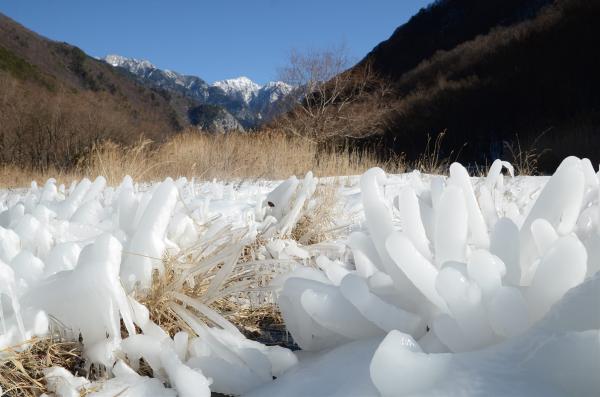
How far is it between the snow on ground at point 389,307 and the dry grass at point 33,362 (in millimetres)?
19

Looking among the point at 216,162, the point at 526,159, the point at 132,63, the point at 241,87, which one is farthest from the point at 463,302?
the point at 241,87

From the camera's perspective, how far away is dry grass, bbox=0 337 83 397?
0.61 metres

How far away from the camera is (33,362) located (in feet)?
2.11

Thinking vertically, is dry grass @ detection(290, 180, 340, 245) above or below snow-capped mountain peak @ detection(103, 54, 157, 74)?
below

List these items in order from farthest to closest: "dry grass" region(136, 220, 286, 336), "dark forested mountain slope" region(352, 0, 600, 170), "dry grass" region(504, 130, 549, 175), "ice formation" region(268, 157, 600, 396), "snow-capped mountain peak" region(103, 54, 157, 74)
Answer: "snow-capped mountain peak" region(103, 54, 157, 74) < "dark forested mountain slope" region(352, 0, 600, 170) < "dry grass" region(504, 130, 549, 175) < "dry grass" region(136, 220, 286, 336) < "ice formation" region(268, 157, 600, 396)

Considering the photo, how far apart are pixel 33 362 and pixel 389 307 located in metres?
0.53

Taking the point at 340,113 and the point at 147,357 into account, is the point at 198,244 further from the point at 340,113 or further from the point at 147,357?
the point at 340,113

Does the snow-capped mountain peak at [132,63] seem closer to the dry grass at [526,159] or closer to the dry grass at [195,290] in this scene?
the dry grass at [526,159]

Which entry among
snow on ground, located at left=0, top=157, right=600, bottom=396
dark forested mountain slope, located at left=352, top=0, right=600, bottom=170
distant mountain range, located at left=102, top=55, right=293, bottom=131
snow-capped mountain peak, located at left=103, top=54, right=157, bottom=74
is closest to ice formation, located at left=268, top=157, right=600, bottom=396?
snow on ground, located at left=0, top=157, right=600, bottom=396

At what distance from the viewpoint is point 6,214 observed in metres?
1.10

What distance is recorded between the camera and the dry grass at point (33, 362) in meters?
0.61

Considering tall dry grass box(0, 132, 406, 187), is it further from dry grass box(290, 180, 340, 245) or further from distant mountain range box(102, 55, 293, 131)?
distant mountain range box(102, 55, 293, 131)

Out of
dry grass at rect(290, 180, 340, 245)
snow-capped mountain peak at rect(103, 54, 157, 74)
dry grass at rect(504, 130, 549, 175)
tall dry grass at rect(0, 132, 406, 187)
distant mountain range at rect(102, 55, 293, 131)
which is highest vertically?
snow-capped mountain peak at rect(103, 54, 157, 74)

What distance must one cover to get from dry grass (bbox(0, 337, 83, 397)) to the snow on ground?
2cm
